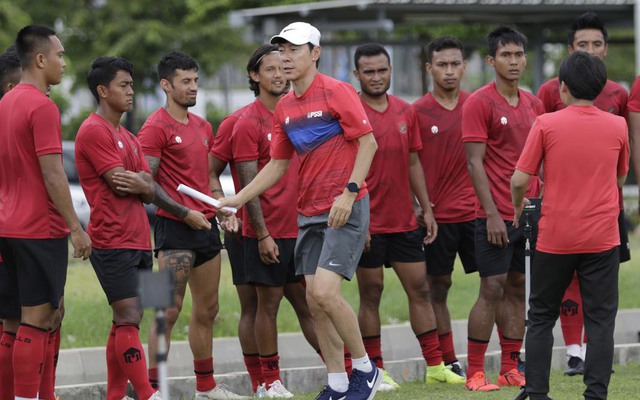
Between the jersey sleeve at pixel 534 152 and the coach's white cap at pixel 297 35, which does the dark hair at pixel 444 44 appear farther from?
the jersey sleeve at pixel 534 152

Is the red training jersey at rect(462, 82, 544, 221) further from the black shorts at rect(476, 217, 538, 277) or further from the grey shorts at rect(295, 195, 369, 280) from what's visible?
the grey shorts at rect(295, 195, 369, 280)

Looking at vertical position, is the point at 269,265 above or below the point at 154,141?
below

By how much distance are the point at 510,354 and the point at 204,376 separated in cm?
237

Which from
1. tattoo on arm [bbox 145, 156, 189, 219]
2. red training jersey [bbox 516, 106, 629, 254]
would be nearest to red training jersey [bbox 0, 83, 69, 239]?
tattoo on arm [bbox 145, 156, 189, 219]

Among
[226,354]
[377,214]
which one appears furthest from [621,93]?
[226,354]

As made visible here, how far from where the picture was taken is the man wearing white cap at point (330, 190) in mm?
8438

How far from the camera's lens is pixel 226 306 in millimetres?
13766

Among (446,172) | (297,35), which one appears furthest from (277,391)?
(297,35)

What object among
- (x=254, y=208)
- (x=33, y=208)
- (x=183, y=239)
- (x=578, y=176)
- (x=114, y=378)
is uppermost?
(x=578, y=176)

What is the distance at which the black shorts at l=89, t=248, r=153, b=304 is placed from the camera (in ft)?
29.0

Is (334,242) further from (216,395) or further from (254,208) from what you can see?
(216,395)

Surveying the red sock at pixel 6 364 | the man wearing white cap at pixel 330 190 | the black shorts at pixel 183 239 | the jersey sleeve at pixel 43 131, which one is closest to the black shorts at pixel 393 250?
the black shorts at pixel 183 239

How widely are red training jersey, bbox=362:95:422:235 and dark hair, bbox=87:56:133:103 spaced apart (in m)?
2.21

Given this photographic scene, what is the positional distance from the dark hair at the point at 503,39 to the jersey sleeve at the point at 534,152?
220 centimetres
